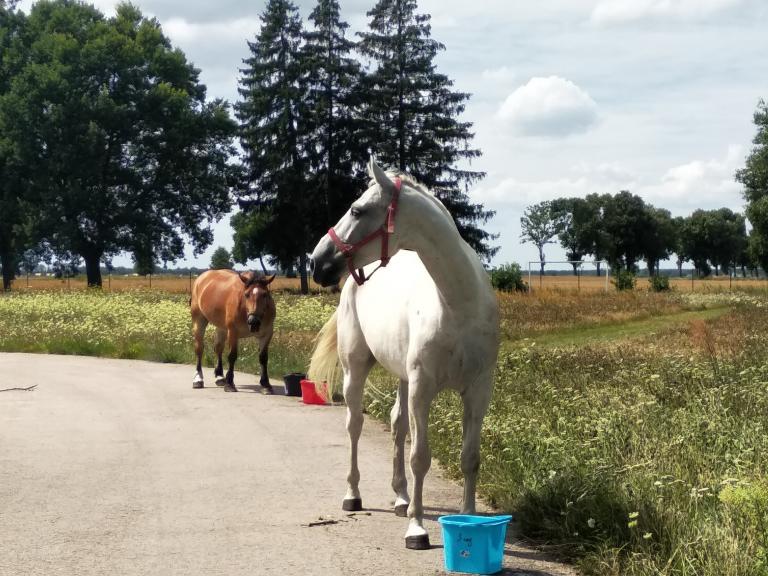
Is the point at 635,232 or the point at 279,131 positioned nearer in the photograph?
the point at 279,131

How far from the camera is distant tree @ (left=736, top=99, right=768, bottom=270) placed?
198 ft

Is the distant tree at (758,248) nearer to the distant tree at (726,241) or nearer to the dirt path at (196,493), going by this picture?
the dirt path at (196,493)

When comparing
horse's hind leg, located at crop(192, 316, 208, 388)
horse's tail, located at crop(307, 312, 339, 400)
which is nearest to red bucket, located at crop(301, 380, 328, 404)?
horse's hind leg, located at crop(192, 316, 208, 388)

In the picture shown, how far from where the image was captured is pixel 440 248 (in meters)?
5.89

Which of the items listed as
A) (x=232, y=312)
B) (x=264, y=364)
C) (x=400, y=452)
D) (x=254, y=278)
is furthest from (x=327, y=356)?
(x=232, y=312)

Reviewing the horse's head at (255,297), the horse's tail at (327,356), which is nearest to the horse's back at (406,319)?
the horse's tail at (327,356)

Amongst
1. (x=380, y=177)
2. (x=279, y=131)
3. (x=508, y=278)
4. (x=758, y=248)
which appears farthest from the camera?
(x=758, y=248)

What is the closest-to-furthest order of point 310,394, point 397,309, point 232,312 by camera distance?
point 397,309 → point 310,394 → point 232,312

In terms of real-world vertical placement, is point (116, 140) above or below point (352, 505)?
above

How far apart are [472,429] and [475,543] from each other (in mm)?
995

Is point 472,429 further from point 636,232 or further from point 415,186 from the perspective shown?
point 636,232

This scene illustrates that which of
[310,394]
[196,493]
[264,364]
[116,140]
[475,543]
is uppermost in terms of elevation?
[116,140]

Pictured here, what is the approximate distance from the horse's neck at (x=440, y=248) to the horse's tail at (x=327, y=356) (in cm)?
293

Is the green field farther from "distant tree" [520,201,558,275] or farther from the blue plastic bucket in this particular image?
"distant tree" [520,201,558,275]
